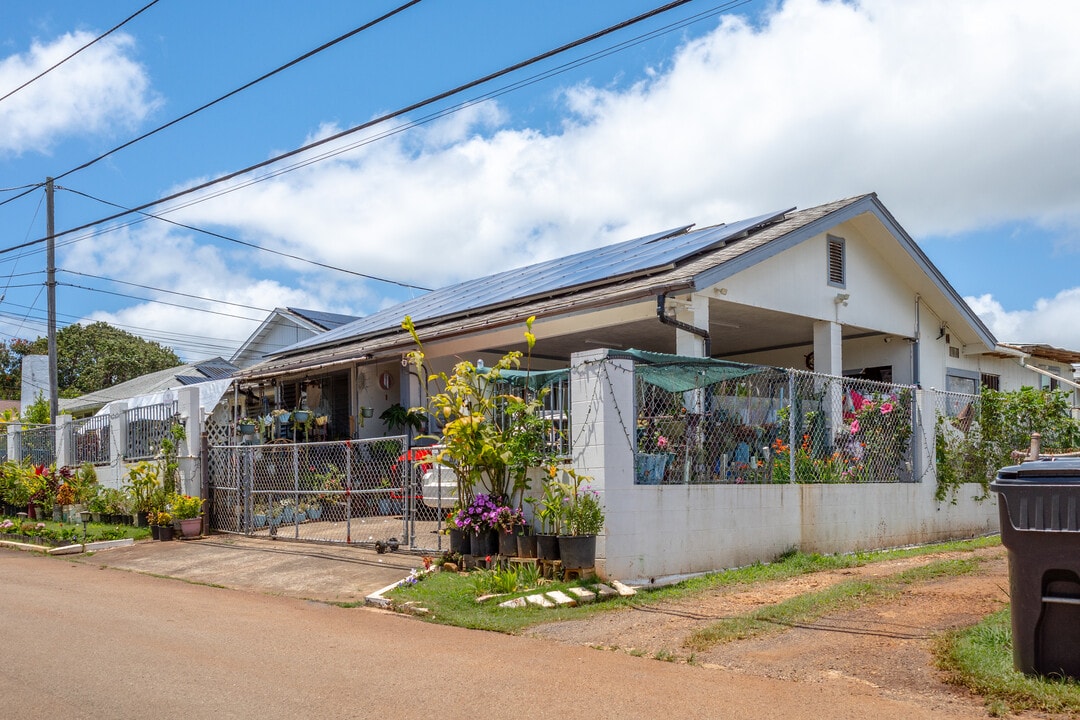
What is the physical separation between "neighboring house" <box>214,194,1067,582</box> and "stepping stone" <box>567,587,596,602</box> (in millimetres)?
409

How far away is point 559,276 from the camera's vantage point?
52.7 ft

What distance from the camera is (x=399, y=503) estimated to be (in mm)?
14969

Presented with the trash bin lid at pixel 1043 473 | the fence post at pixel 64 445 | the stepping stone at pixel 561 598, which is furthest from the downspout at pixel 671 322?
the fence post at pixel 64 445

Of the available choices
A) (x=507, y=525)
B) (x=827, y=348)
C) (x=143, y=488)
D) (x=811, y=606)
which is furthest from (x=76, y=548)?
(x=827, y=348)

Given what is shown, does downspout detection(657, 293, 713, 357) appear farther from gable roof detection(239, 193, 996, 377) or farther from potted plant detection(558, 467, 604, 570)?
potted plant detection(558, 467, 604, 570)

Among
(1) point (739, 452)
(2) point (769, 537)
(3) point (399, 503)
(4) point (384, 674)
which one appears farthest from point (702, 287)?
(4) point (384, 674)

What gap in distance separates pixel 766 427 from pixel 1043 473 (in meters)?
5.72

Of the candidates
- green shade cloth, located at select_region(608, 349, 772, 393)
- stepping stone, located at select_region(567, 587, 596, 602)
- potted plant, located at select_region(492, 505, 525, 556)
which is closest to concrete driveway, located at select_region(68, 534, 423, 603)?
potted plant, located at select_region(492, 505, 525, 556)

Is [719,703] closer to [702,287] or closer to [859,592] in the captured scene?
[859,592]

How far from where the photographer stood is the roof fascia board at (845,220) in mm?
12633

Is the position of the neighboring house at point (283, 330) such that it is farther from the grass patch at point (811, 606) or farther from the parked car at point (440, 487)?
the grass patch at point (811, 606)

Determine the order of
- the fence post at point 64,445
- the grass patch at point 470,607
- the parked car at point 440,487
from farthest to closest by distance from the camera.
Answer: the fence post at point 64,445
the parked car at point 440,487
the grass patch at point 470,607

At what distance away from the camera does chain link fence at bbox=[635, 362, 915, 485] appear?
978 cm

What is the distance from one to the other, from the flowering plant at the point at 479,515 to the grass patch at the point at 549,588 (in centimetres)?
51
